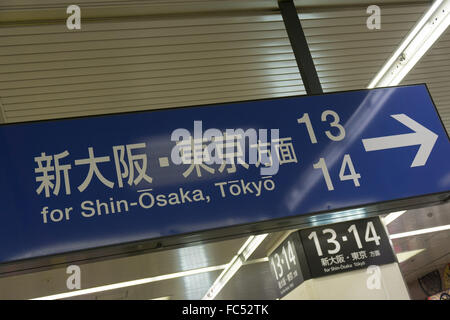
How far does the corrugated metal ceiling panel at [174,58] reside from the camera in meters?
3.81

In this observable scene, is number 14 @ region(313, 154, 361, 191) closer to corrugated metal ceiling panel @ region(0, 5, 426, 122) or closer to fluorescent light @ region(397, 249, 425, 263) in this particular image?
corrugated metal ceiling panel @ region(0, 5, 426, 122)

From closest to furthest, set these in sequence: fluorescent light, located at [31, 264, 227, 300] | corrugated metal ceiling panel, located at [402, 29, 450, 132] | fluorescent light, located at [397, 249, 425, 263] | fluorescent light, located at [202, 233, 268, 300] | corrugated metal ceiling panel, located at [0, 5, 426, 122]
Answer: corrugated metal ceiling panel, located at [0, 5, 426, 122] < corrugated metal ceiling panel, located at [402, 29, 450, 132] < fluorescent light, located at [202, 233, 268, 300] < fluorescent light, located at [31, 264, 227, 300] < fluorescent light, located at [397, 249, 425, 263]

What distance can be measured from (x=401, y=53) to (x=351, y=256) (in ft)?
6.99

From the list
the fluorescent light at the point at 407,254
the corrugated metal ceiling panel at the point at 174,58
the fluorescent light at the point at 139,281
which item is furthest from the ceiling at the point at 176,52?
the fluorescent light at the point at 407,254

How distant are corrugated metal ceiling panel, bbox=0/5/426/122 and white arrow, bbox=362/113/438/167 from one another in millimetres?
1628

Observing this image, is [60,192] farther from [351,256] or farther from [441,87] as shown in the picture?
[441,87]

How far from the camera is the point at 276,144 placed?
2564 millimetres

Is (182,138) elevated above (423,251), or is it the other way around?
(423,251)

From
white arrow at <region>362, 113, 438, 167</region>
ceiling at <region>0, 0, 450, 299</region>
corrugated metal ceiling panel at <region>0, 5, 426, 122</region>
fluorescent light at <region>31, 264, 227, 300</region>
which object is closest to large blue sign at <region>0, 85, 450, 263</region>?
white arrow at <region>362, 113, 438, 167</region>

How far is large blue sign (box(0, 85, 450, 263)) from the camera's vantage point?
87.2 inches

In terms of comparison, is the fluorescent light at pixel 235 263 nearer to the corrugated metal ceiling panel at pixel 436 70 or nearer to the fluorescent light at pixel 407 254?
the corrugated metal ceiling panel at pixel 436 70
